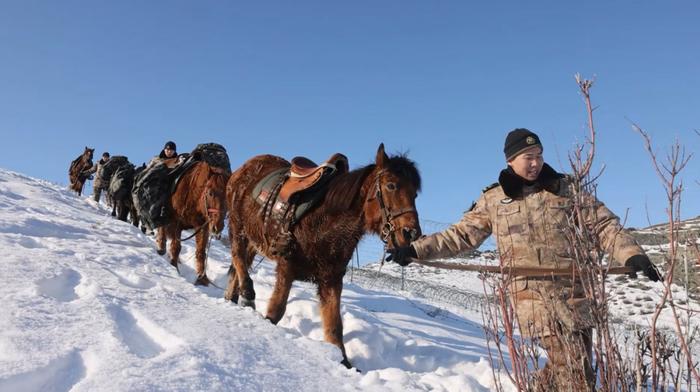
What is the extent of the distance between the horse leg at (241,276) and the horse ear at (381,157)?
2.26m

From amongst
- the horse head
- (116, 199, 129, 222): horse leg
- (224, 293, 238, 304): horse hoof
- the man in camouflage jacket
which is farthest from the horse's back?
(116, 199, 129, 222): horse leg

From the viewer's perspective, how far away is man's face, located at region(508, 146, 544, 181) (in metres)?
3.17

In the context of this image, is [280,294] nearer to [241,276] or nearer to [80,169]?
[241,276]

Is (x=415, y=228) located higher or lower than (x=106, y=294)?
higher

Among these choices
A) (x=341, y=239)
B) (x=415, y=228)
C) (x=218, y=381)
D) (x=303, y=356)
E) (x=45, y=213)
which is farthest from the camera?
(x=45, y=213)

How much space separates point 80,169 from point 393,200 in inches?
788

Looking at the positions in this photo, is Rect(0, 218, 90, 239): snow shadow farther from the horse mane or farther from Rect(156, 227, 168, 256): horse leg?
the horse mane

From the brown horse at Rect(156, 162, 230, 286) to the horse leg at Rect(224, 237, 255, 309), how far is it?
85cm

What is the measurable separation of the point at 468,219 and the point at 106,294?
2.95 m

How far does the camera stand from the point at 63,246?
18.9ft

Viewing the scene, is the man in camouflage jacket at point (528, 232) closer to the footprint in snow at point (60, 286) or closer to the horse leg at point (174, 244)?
the footprint in snow at point (60, 286)

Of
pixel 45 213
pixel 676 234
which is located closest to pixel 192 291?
pixel 676 234

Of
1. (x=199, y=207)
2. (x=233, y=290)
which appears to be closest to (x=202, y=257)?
(x=199, y=207)

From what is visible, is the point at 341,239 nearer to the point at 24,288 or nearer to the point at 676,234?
the point at 24,288
